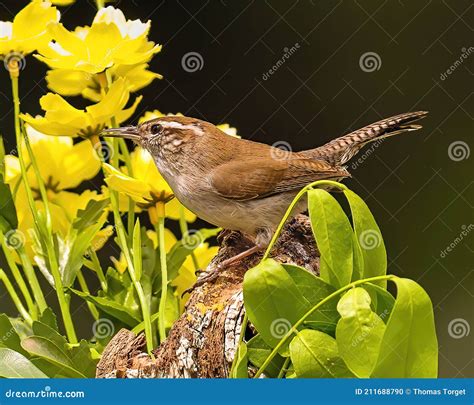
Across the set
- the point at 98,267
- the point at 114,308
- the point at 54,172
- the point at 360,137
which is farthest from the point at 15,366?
the point at 360,137

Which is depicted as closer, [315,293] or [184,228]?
[315,293]

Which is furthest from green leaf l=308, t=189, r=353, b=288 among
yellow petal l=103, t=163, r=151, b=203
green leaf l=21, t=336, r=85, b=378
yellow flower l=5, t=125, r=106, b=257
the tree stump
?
yellow flower l=5, t=125, r=106, b=257

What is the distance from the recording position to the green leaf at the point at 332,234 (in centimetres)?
136

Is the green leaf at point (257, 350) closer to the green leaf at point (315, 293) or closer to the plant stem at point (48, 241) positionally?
the green leaf at point (315, 293)

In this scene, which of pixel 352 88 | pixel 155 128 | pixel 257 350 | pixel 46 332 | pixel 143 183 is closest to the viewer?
A: pixel 257 350

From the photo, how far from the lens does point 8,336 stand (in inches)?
65.3

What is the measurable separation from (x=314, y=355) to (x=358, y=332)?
0.10m

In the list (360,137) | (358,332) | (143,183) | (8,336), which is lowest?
(8,336)

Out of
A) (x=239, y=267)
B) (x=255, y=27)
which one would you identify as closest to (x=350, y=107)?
(x=255, y=27)

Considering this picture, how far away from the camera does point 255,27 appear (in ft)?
7.14

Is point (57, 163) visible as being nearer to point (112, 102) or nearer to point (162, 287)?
point (112, 102)

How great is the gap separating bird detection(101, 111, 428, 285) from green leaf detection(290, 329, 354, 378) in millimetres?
558

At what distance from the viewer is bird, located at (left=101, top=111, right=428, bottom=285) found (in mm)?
1927

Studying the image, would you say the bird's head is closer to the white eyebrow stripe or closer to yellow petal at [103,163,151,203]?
the white eyebrow stripe
